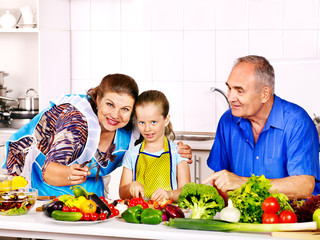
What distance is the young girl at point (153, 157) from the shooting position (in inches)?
102

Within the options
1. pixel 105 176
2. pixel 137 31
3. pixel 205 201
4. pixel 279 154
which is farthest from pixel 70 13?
pixel 205 201

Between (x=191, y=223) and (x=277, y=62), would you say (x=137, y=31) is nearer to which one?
(x=277, y=62)

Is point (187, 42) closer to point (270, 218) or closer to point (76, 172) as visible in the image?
point (76, 172)

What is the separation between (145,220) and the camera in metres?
1.94

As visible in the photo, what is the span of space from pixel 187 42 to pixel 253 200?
8.02 feet

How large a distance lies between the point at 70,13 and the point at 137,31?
585mm

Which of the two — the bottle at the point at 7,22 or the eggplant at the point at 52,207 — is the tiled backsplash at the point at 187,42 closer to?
the bottle at the point at 7,22

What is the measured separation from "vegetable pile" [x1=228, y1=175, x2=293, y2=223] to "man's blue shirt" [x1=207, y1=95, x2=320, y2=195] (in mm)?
541

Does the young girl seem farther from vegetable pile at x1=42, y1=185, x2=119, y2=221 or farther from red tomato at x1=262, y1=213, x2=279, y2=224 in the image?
red tomato at x1=262, y1=213, x2=279, y2=224

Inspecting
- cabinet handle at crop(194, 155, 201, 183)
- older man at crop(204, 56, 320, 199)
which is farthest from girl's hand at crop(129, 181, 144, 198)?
cabinet handle at crop(194, 155, 201, 183)

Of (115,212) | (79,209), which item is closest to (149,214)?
(115,212)

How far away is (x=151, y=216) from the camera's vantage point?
1934mm

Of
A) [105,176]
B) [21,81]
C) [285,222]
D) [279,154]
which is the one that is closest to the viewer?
[285,222]

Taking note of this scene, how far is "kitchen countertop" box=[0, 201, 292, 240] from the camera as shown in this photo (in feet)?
5.92
